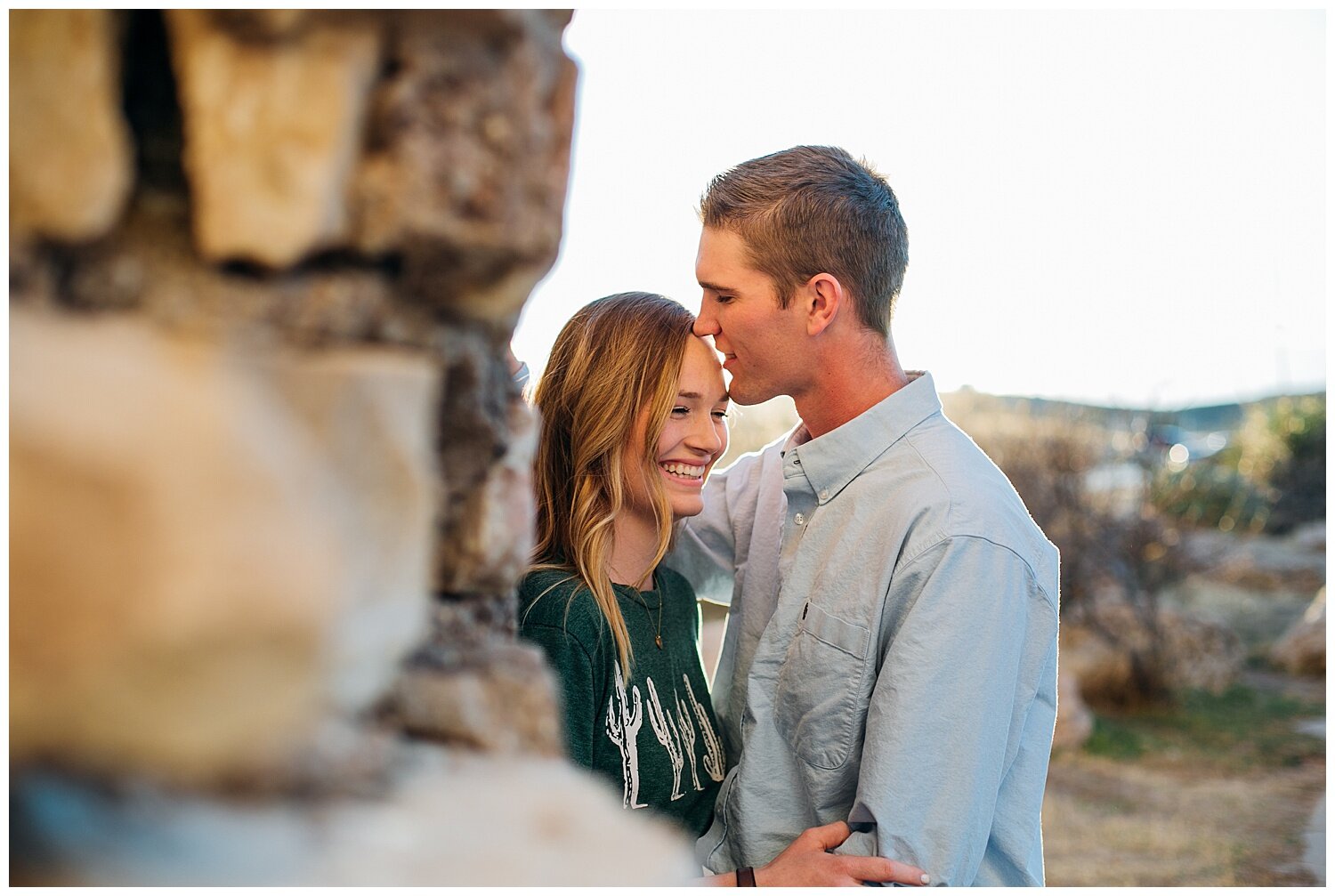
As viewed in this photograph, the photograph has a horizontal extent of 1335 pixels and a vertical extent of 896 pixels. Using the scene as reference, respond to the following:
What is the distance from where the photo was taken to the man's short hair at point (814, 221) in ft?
7.94

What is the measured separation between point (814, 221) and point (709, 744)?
1.25 metres

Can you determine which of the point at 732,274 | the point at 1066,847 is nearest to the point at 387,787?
the point at 732,274

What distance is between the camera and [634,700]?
2254 mm

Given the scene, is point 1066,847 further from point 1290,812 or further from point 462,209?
point 462,209

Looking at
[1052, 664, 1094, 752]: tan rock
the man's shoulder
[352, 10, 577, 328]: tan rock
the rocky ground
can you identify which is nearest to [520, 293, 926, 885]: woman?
the man's shoulder

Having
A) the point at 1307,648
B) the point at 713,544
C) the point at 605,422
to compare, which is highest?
the point at 605,422

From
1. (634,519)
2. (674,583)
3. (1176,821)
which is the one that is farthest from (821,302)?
(1176,821)

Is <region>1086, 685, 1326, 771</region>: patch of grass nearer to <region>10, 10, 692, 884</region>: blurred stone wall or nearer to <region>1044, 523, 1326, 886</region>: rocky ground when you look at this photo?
<region>1044, 523, 1326, 886</region>: rocky ground

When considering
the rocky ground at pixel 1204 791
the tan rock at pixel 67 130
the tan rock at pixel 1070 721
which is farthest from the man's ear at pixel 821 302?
the tan rock at pixel 1070 721

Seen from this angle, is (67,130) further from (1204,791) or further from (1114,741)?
(1114,741)

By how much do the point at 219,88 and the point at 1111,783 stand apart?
6897mm

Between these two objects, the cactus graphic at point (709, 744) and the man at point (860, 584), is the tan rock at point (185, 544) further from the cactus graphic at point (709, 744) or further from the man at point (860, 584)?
the cactus graphic at point (709, 744)

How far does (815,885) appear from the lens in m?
1.95

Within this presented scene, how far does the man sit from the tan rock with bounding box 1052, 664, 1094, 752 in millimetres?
5021
